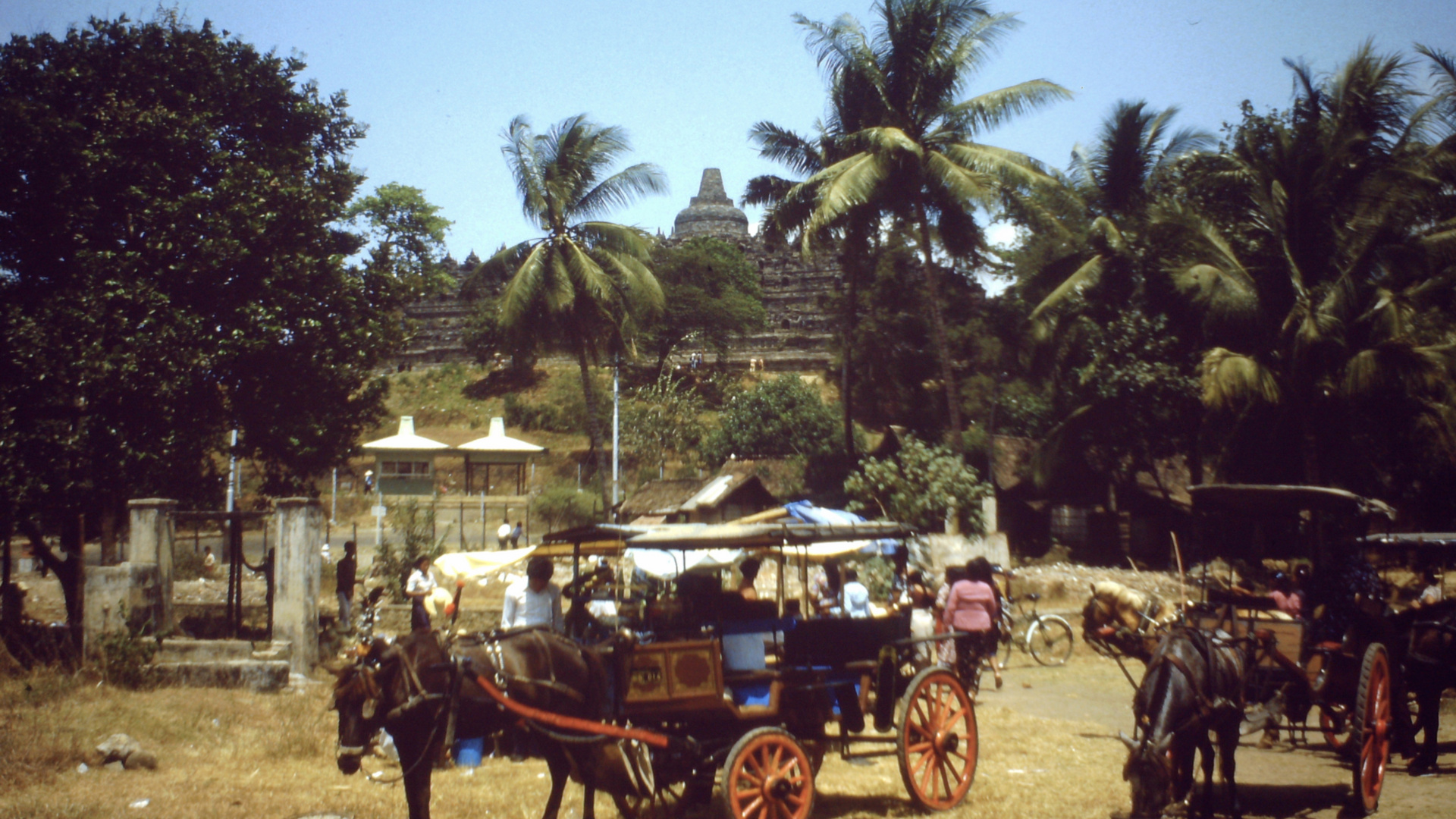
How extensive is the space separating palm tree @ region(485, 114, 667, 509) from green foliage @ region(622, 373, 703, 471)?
40.5ft

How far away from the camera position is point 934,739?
739 centimetres

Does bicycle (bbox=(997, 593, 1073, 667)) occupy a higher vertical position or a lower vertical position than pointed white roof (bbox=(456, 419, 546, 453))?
lower

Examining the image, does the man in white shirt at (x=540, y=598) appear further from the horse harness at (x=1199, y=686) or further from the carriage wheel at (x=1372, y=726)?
the carriage wheel at (x=1372, y=726)

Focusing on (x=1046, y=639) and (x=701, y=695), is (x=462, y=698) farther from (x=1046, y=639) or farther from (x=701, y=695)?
(x=1046, y=639)

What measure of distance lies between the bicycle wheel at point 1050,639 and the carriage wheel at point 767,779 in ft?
31.2

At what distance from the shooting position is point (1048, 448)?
85.1 feet

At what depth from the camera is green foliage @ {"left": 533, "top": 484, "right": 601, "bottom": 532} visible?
3009 cm

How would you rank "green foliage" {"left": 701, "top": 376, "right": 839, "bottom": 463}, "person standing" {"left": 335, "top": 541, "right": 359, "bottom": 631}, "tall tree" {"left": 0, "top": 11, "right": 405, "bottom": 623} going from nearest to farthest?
1. "tall tree" {"left": 0, "top": 11, "right": 405, "bottom": 623}
2. "person standing" {"left": 335, "top": 541, "right": 359, "bottom": 631}
3. "green foliage" {"left": 701, "top": 376, "right": 839, "bottom": 463}

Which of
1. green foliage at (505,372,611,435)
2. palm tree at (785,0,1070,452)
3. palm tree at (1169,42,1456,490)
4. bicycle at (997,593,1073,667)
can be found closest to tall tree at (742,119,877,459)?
palm tree at (785,0,1070,452)

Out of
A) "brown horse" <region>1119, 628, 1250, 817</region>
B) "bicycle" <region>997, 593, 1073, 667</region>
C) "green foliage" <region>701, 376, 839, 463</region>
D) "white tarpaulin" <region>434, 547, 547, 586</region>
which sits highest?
"green foliage" <region>701, 376, 839, 463</region>

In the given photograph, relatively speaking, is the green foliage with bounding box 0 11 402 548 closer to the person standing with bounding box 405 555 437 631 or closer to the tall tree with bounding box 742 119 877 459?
the person standing with bounding box 405 555 437 631

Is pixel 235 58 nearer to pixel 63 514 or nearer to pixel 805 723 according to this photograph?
pixel 63 514

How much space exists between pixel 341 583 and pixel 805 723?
30.6 feet

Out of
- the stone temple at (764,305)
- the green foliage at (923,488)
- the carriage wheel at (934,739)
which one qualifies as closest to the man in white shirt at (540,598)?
the carriage wheel at (934,739)
